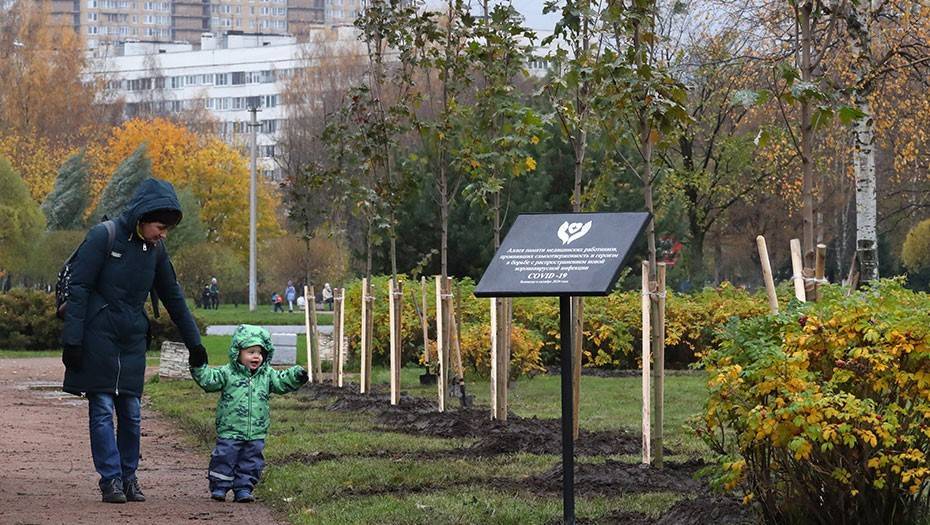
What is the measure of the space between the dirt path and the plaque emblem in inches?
86.0

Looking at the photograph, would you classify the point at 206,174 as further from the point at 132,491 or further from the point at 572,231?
the point at 572,231

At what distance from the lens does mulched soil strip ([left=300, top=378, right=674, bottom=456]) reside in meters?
11.9

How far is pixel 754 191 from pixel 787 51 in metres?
25.3

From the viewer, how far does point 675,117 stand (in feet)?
33.9

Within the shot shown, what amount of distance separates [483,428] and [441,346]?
198 centimetres

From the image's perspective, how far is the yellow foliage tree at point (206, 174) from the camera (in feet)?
258

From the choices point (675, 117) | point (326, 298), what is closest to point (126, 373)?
point (675, 117)

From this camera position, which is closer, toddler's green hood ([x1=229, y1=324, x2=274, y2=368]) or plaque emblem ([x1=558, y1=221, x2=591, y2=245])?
plaque emblem ([x1=558, y1=221, x2=591, y2=245])

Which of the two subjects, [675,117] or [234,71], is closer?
[675,117]

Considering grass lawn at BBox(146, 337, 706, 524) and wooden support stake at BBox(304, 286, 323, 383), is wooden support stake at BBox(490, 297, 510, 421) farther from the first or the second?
wooden support stake at BBox(304, 286, 323, 383)

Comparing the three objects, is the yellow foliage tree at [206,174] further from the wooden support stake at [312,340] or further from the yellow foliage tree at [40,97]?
the wooden support stake at [312,340]

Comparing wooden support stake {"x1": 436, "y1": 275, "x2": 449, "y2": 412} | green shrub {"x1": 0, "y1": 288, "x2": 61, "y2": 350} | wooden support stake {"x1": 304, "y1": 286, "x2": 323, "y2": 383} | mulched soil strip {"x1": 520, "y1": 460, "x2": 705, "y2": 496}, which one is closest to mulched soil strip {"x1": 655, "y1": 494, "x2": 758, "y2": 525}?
mulched soil strip {"x1": 520, "y1": 460, "x2": 705, "y2": 496}

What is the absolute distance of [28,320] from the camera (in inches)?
1264

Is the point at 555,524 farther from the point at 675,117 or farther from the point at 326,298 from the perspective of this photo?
the point at 326,298
